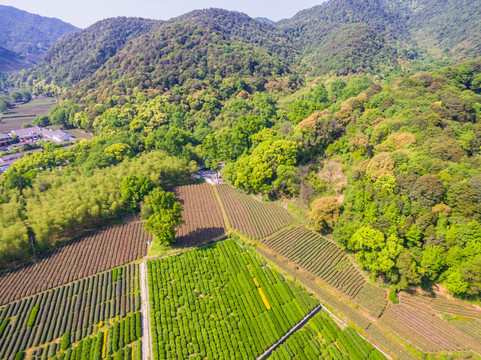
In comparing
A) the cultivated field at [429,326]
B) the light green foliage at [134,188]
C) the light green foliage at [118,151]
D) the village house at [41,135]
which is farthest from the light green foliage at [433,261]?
the village house at [41,135]

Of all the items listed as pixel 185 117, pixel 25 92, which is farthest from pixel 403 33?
pixel 25 92

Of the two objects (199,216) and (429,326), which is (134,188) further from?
(429,326)

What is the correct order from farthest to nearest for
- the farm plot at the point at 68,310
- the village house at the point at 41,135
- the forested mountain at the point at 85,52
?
the forested mountain at the point at 85,52, the village house at the point at 41,135, the farm plot at the point at 68,310

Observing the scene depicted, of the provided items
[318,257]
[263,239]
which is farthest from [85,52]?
[318,257]

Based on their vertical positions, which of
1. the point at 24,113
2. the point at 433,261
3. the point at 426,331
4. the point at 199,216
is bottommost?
the point at 426,331

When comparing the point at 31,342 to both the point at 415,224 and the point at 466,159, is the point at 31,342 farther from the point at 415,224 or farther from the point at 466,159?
the point at 466,159

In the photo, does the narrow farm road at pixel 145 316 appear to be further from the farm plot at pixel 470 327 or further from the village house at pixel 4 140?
the village house at pixel 4 140

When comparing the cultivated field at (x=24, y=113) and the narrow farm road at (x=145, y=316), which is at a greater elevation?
the cultivated field at (x=24, y=113)
